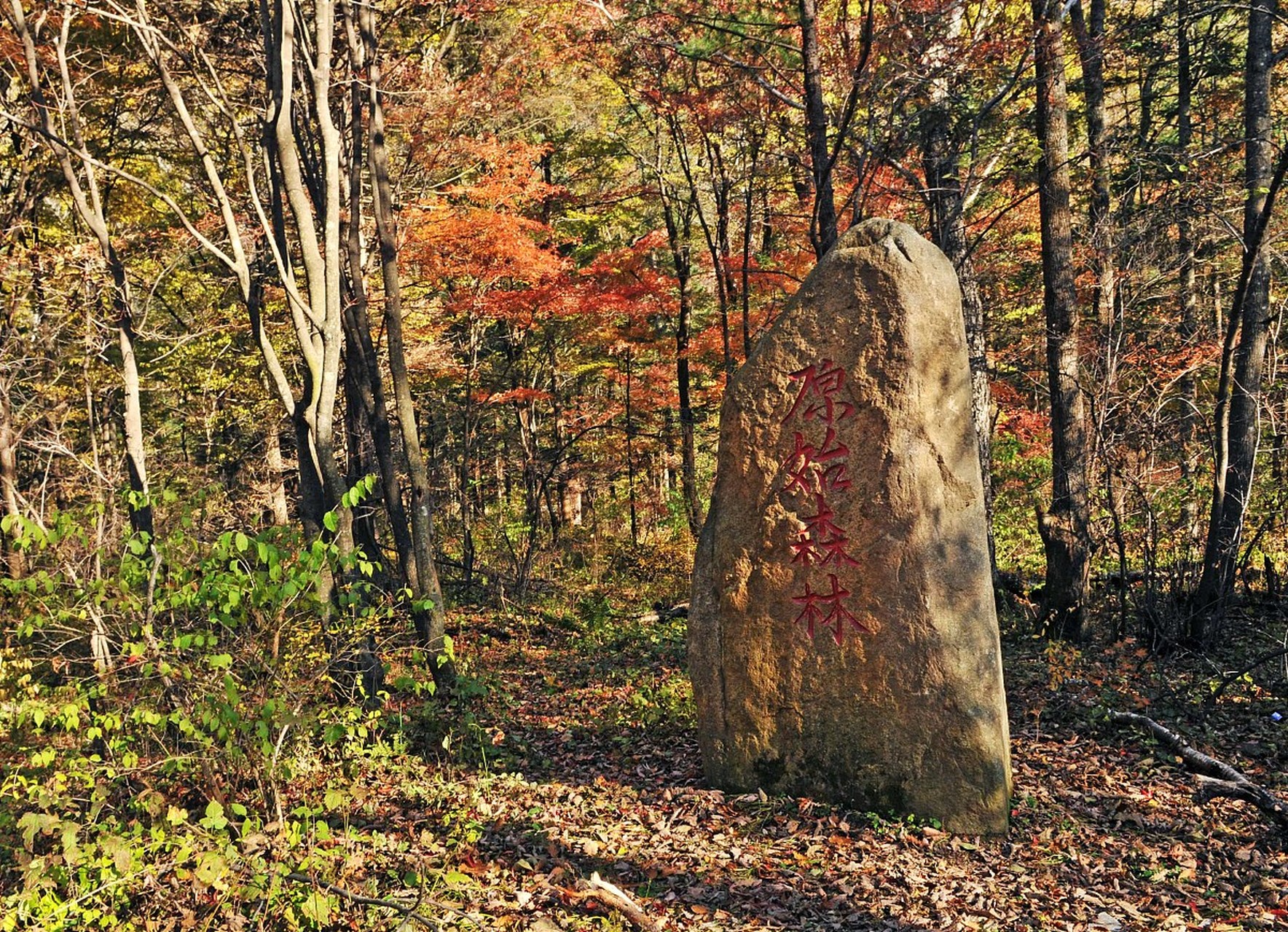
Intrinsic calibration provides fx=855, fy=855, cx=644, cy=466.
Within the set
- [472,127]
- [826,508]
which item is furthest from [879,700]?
[472,127]

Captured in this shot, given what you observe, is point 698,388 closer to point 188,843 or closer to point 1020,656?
point 1020,656

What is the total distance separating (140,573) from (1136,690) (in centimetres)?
682

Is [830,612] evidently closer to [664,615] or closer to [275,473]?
[664,615]

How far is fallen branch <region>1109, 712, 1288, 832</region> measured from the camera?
15.5 ft

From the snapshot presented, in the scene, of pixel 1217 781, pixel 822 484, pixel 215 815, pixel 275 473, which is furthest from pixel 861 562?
pixel 275 473

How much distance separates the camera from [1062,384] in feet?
26.4

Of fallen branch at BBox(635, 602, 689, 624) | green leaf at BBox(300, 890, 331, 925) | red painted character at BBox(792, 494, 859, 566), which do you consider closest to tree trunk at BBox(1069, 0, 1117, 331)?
red painted character at BBox(792, 494, 859, 566)

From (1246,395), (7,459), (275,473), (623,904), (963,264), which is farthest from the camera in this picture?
(275,473)

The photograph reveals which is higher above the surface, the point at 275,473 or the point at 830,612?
the point at 275,473

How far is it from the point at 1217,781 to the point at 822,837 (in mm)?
2475

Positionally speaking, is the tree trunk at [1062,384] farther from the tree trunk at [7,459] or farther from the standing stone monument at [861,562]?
the tree trunk at [7,459]

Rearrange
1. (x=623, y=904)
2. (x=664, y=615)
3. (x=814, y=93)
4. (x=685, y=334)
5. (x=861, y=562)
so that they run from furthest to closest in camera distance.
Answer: (x=685, y=334), (x=664, y=615), (x=814, y=93), (x=861, y=562), (x=623, y=904)

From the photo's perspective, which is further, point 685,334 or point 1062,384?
point 685,334

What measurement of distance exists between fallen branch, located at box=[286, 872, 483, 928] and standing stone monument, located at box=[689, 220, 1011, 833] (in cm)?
212
